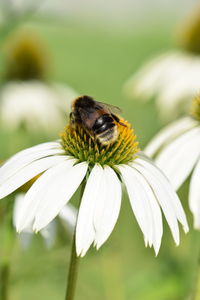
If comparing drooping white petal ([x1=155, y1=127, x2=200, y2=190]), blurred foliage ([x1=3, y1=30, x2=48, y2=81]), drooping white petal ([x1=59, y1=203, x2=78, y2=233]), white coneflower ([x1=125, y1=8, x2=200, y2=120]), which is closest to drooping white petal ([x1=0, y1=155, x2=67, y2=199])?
drooping white petal ([x1=155, y1=127, x2=200, y2=190])

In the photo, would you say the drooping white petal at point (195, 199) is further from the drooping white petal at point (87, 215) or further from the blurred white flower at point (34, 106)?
the blurred white flower at point (34, 106)

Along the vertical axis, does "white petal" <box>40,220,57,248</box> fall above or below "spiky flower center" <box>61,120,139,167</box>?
below

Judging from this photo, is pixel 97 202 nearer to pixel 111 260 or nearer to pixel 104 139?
pixel 104 139

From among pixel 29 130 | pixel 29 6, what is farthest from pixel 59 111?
pixel 29 6

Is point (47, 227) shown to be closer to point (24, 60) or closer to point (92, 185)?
point (92, 185)

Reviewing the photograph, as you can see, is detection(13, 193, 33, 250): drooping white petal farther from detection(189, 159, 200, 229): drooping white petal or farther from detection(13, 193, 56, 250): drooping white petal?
detection(189, 159, 200, 229): drooping white petal

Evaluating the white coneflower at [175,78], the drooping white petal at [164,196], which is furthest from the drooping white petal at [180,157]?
the white coneflower at [175,78]
